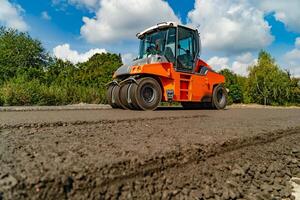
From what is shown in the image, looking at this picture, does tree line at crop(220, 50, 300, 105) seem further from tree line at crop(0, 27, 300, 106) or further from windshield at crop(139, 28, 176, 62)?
windshield at crop(139, 28, 176, 62)

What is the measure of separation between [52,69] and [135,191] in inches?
686

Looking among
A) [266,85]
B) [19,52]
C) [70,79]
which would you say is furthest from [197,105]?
[266,85]

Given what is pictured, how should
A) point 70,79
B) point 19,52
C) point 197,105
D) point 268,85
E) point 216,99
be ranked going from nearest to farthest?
point 216,99
point 197,105
point 70,79
point 19,52
point 268,85

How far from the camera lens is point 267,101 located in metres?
31.2

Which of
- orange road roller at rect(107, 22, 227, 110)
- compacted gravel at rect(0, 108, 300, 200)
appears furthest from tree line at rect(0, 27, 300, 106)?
compacted gravel at rect(0, 108, 300, 200)

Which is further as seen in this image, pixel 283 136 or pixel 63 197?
pixel 283 136

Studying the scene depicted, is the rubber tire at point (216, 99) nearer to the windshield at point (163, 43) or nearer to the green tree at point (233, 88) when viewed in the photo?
the windshield at point (163, 43)

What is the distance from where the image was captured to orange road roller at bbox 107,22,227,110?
6715 millimetres

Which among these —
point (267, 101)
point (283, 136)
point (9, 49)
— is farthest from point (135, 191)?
point (267, 101)

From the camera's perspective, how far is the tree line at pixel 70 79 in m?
10.4

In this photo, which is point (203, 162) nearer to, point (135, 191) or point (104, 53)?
point (135, 191)

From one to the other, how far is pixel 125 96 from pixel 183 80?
1.73m

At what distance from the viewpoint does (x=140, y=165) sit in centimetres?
188

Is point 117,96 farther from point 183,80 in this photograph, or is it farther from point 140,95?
point 183,80
